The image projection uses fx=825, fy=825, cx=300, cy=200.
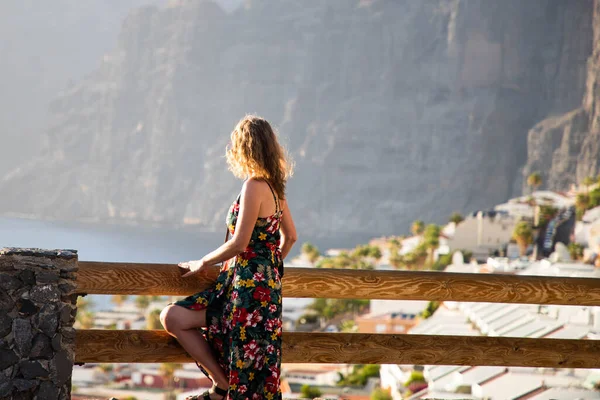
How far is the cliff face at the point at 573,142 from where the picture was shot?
148375mm

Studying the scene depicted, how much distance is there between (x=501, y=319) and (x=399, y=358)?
99.4 ft

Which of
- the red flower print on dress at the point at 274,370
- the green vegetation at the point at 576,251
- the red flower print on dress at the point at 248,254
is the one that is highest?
the green vegetation at the point at 576,251

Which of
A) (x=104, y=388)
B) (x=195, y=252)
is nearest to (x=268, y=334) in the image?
(x=104, y=388)

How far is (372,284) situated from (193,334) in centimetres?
111

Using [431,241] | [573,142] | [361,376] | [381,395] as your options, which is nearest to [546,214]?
[431,241]

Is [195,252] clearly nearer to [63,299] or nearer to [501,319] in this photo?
[501,319]

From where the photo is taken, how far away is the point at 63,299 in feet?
13.2

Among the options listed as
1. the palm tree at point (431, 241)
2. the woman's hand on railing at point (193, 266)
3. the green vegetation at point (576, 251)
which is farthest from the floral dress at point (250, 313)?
the palm tree at point (431, 241)

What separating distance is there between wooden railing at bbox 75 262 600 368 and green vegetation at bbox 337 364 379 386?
115 feet

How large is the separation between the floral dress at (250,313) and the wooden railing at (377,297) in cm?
40

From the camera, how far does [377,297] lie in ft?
15.5

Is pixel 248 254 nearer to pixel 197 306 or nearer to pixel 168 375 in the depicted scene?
pixel 197 306

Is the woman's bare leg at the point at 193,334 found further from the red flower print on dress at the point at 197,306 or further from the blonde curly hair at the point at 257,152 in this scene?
the blonde curly hair at the point at 257,152

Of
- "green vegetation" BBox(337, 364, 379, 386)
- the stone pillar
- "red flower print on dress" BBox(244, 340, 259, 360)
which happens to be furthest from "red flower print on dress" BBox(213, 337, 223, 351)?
"green vegetation" BBox(337, 364, 379, 386)
